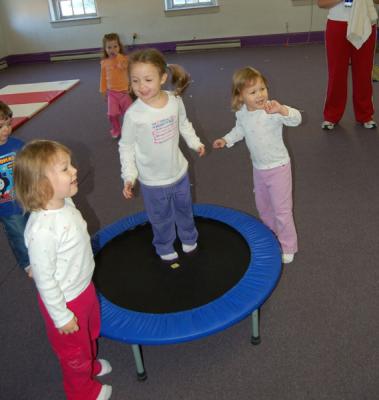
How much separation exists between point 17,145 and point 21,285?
81 centimetres

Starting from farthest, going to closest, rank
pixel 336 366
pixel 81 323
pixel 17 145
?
1. pixel 17 145
2. pixel 336 366
3. pixel 81 323

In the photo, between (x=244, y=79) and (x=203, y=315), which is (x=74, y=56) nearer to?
(x=244, y=79)

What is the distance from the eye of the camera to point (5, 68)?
9000mm

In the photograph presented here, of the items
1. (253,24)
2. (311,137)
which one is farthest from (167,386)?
(253,24)

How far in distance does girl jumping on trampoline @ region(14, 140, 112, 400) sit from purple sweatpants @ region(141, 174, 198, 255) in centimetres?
54

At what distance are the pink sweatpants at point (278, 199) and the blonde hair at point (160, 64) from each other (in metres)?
0.57

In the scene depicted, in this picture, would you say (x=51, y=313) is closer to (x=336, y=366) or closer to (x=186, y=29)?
(x=336, y=366)

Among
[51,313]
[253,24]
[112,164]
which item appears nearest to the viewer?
[51,313]

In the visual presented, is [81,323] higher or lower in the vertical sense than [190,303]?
higher

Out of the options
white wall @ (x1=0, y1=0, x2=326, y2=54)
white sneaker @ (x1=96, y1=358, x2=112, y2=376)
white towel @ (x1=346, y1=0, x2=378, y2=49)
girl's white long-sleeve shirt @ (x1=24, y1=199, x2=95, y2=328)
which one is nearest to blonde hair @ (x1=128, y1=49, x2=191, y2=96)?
girl's white long-sleeve shirt @ (x1=24, y1=199, x2=95, y2=328)

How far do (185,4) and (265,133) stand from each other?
7677 millimetres

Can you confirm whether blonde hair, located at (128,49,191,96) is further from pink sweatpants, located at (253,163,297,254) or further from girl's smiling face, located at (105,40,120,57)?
girl's smiling face, located at (105,40,120,57)

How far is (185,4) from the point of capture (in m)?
8.66

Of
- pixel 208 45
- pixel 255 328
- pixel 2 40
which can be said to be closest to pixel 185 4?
pixel 208 45
